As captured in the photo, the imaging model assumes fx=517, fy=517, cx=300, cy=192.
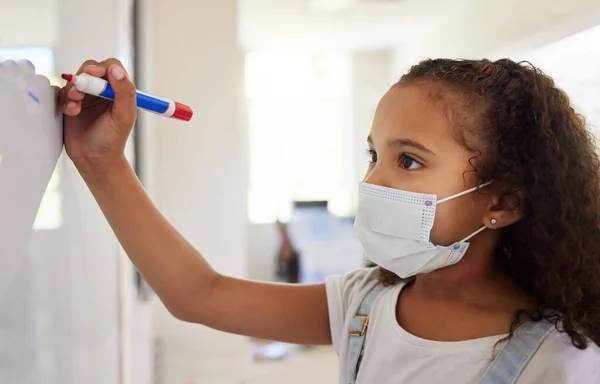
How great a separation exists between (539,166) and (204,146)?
4.12 ft

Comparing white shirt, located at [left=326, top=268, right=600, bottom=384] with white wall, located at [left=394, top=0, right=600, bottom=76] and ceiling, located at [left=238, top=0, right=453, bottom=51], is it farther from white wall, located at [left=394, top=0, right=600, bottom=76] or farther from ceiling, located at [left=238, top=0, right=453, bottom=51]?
ceiling, located at [left=238, top=0, right=453, bottom=51]

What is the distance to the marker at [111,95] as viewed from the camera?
17.4 inches

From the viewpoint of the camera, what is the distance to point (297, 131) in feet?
12.8

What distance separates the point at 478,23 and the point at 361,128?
146cm

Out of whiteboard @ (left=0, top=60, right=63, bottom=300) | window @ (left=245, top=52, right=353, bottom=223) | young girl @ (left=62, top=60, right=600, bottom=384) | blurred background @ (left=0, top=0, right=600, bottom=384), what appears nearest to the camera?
whiteboard @ (left=0, top=60, right=63, bottom=300)

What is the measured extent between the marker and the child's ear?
385mm

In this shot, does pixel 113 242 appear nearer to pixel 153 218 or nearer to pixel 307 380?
pixel 153 218

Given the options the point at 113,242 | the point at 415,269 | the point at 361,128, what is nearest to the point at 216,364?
the point at 113,242

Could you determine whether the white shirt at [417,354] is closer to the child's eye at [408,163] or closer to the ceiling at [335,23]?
the child's eye at [408,163]

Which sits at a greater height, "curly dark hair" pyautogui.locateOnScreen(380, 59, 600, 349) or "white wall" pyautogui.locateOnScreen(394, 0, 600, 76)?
"white wall" pyautogui.locateOnScreen(394, 0, 600, 76)

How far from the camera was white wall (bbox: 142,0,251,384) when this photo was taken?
1663 mm

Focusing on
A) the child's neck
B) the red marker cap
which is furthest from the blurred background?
the child's neck

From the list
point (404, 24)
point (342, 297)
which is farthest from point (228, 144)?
point (404, 24)

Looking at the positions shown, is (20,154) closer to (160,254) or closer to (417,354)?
(160,254)
